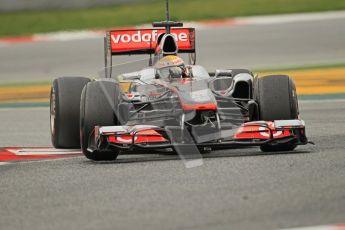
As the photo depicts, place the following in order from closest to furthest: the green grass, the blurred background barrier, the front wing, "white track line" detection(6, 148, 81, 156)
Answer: the front wing → "white track line" detection(6, 148, 81, 156) → the green grass → the blurred background barrier

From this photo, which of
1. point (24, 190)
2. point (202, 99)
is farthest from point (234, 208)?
point (202, 99)

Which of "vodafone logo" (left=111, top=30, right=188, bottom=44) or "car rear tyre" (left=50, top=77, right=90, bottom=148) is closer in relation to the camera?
"car rear tyre" (left=50, top=77, right=90, bottom=148)

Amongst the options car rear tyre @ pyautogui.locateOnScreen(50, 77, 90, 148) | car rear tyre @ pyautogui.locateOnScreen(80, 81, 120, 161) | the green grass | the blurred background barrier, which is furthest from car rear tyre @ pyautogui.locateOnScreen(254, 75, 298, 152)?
the blurred background barrier

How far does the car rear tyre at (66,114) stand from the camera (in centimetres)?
1020

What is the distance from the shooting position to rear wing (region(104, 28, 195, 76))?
11.2 meters

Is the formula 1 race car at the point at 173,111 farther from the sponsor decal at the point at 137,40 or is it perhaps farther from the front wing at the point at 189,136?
the sponsor decal at the point at 137,40

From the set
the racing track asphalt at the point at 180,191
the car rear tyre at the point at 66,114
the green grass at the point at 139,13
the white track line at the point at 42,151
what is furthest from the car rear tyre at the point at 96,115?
the green grass at the point at 139,13

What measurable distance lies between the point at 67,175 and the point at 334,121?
427 cm

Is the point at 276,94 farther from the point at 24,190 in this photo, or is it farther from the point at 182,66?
the point at 24,190

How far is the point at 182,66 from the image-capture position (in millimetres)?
10180

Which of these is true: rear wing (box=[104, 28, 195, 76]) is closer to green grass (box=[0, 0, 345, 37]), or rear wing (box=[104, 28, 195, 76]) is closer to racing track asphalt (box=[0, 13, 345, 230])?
racing track asphalt (box=[0, 13, 345, 230])

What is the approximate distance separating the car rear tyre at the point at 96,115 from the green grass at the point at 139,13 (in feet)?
42.9

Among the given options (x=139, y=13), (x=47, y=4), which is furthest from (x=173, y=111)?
(x=47, y=4)

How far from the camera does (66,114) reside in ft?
33.5
